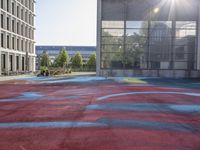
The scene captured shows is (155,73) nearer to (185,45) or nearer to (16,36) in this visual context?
(185,45)

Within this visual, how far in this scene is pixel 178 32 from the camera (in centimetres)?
3753

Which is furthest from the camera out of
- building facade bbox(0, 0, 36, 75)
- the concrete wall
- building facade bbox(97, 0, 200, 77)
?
building facade bbox(0, 0, 36, 75)

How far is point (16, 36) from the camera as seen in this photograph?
5175 cm

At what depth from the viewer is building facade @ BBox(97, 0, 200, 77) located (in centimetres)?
3712

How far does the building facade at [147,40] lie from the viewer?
1462 inches

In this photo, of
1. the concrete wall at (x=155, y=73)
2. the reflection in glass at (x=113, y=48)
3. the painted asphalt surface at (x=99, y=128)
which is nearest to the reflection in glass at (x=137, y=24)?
the reflection in glass at (x=113, y=48)

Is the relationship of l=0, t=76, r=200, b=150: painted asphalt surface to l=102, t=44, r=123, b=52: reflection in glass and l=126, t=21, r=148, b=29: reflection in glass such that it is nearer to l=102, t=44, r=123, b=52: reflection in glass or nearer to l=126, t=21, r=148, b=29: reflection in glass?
l=102, t=44, r=123, b=52: reflection in glass

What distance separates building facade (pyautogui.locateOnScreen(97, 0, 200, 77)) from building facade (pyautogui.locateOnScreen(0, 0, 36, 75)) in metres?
20.0

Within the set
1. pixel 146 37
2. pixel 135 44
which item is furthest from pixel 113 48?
pixel 146 37

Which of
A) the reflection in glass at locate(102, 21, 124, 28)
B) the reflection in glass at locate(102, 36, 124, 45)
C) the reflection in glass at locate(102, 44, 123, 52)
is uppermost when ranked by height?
the reflection in glass at locate(102, 21, 124, 28)

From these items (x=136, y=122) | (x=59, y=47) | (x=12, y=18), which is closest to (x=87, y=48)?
(x=59, y=47)

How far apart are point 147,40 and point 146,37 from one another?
49cm

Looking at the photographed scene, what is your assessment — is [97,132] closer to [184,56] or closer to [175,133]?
[175,133]

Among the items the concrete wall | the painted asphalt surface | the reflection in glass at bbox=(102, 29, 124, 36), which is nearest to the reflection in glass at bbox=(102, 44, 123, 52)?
the reflection in glass at bbox=(102, 29, 124, 36)
